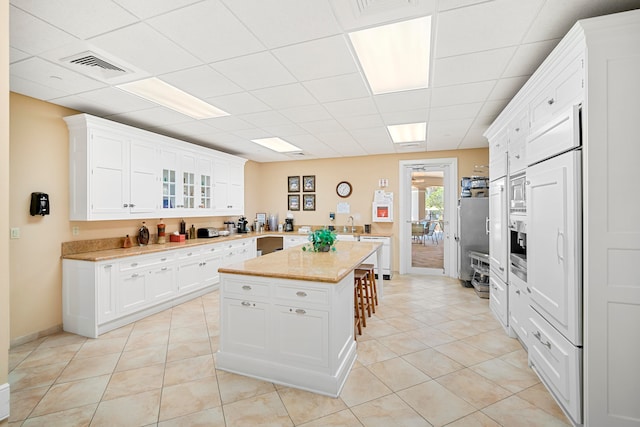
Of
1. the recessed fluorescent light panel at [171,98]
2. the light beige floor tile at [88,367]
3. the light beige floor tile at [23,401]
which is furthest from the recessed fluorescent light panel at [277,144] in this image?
the light beige floor tile at [23,401]

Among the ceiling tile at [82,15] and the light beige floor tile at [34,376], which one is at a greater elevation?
the ceiling tile at [82,15]

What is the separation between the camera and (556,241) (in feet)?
6.33

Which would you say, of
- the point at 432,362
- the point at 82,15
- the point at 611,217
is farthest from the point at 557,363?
the point at 82,15

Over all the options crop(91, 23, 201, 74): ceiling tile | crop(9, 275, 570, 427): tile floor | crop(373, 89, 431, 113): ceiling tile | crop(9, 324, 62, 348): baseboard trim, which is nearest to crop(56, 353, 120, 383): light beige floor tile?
crop(9, 275, 570, 427): tile floor

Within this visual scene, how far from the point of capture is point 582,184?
5.59ft

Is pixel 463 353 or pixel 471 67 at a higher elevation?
pixel 471 67

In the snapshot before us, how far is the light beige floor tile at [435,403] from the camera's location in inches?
76.0

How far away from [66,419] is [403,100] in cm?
387

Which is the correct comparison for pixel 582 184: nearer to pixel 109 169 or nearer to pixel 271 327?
pixel 271 327

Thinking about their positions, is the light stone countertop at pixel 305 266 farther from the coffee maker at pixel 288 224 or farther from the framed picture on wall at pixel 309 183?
the framed picture on wall at pixel 309 183

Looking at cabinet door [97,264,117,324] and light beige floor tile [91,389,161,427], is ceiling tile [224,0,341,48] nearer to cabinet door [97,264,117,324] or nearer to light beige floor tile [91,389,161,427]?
light beige floor tile [91,389,161,427]

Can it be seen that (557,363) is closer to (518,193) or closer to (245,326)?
(518,193)

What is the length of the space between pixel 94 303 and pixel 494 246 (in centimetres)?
460

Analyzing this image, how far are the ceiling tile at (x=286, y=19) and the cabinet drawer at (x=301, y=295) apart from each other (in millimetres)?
1819
